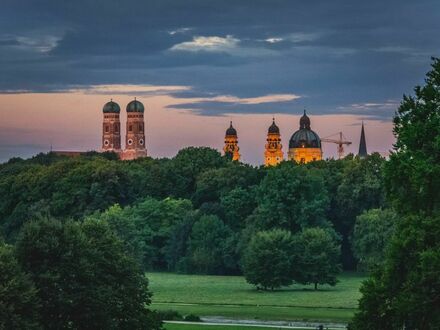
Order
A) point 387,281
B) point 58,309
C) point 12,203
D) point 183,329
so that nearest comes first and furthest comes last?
point 387,281 < point 58,309 < point 183,329 < point 12,203

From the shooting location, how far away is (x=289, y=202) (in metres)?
127

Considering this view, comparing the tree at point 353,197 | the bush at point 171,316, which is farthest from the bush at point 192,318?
the tree at point 353,197

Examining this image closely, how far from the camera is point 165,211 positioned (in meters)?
144

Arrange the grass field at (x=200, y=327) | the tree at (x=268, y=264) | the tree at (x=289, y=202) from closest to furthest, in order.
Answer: the grass field at (x=200, y=327) < the tree at (x=268, y=264) < the tree at (x=289, y=202)

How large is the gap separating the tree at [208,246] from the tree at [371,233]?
13.4 m

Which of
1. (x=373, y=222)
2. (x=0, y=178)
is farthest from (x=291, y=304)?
(x=0, y=178)

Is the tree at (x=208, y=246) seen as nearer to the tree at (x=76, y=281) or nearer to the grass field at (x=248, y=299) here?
the grass field at (x=248, y=299)

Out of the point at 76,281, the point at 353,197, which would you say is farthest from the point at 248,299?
the point at 353,197

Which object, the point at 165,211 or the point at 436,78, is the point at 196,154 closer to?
the point at 165,211

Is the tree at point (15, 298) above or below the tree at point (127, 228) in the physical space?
below

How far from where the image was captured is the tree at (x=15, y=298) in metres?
50.7

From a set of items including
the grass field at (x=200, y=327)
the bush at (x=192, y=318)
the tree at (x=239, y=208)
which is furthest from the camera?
the tree at (x=239, y=208)

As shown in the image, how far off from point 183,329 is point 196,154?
96.4 m

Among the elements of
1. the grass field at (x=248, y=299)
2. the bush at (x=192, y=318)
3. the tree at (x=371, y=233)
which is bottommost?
the bush at (x=192, y=318)
